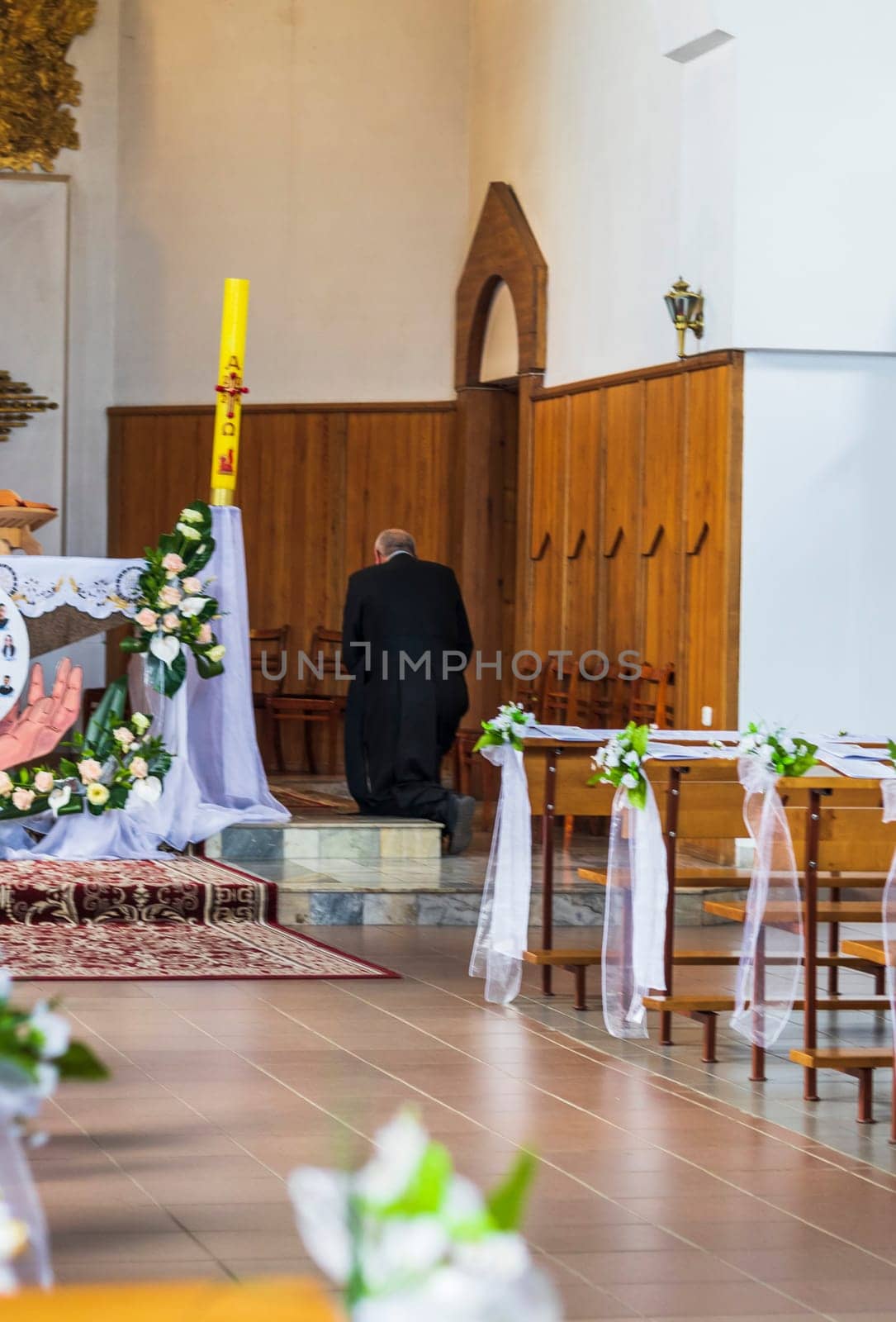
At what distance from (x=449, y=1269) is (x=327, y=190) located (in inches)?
511

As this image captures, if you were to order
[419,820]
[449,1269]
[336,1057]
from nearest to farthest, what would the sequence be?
[449,1269] < [336,1057] < [419,820]

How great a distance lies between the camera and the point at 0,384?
13594mm

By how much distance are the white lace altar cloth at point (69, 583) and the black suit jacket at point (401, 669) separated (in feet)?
3.92

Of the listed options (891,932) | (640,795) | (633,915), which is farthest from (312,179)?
(891,932)

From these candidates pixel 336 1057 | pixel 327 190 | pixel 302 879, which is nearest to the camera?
pixel 336 1057

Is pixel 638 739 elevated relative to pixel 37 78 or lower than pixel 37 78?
lower

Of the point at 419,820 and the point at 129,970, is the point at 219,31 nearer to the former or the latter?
the point at 419,820

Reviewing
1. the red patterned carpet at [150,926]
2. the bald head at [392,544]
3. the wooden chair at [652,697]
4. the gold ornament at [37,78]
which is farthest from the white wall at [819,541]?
the gold ornament at [37,78]

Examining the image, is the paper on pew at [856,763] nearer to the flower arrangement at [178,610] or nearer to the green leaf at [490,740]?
the green leaf at [490,740]

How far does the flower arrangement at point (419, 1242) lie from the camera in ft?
3.87

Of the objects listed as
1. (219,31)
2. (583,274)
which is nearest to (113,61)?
(219,31)

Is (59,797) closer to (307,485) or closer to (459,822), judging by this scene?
(459,822)

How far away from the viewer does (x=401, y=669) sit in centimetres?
930

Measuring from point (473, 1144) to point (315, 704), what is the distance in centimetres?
863
